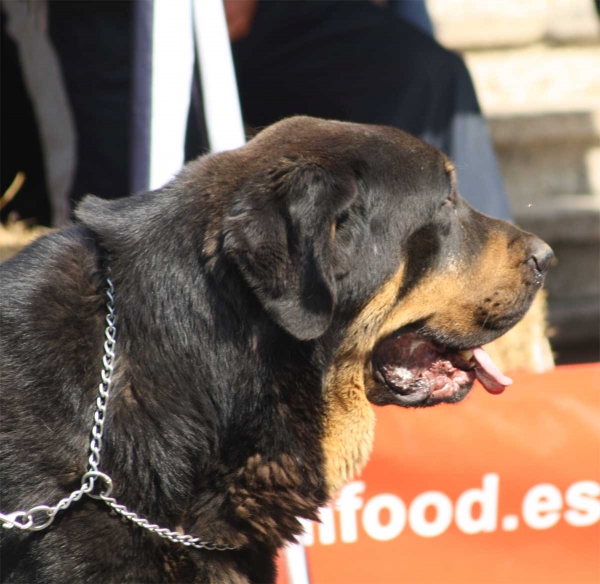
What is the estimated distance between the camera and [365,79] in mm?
4598

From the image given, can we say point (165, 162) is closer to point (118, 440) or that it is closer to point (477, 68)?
point (118, 440)

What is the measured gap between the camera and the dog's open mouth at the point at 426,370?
239 centimetres

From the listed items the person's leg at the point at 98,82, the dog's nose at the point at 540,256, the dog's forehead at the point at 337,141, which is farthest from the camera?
the person's leg at the point at 98,82

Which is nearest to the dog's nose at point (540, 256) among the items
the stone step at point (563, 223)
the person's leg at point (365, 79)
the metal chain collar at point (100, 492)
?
the metal chain collar at point (100, 492)

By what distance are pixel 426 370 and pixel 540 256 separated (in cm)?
46

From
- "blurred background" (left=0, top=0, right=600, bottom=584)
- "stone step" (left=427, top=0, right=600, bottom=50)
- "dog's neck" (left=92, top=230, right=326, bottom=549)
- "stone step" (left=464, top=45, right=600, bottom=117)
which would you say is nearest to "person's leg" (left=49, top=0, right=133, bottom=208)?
"blurred background" (left=0, top=0, right=600, bottom=584)

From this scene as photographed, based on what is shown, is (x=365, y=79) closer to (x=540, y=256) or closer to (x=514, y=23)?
(x=514, y=23)

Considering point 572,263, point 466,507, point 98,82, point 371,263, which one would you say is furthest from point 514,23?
point 371,263

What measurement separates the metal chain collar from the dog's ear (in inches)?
13.8

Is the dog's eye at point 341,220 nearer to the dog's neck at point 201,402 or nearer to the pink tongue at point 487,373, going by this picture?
the dog's neck at point 201,402

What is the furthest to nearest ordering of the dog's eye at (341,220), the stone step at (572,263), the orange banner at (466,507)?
the stone step at (572,263) → the orange banner at (466,507) → the dog's eye at (341,220)

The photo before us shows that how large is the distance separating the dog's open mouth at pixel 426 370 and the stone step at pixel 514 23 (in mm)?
4141

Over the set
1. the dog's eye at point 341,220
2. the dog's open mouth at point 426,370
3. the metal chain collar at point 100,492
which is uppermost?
the dog's eye at point 341,220

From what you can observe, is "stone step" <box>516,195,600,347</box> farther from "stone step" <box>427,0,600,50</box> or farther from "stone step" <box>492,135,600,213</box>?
"stone step" <box>427,0,600,50</box>
